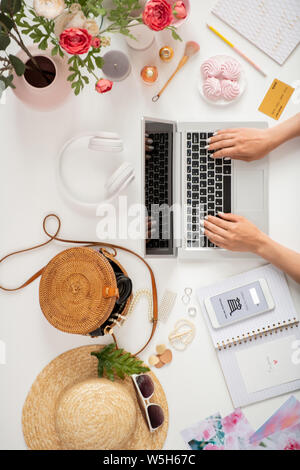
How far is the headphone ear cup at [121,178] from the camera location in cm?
103

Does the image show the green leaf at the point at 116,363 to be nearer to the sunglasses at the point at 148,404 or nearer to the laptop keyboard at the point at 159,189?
the sunglasses at the point at 148,404

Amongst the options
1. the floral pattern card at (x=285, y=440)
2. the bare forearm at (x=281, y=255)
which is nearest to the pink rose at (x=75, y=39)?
the bare forearm at (x=281, y=255)

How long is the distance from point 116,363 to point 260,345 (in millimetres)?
432

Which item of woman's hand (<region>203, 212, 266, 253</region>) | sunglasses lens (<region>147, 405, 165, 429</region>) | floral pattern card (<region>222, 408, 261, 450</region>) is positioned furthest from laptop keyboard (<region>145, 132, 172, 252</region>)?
floral pattern card (<region>222, 408, 261, 450</region>)

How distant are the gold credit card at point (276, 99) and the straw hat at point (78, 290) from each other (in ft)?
2.14

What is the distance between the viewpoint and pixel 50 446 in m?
1.09

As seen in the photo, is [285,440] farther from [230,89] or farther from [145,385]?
[230,89]

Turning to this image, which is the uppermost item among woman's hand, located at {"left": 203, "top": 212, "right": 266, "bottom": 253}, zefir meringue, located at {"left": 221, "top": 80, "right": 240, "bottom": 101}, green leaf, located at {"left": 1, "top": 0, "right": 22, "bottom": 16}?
green leaf, located at {"left": 1, "top": 0, "right": 22, "bottom": 16}

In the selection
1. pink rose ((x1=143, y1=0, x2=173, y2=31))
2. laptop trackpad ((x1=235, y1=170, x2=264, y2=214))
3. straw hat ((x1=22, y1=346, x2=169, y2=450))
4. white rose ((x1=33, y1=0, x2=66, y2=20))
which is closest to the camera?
white rose ((x1=33, y1=0, x2=66, y2=20))

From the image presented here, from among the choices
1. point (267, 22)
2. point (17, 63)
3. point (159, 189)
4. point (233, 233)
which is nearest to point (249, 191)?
point (233, 233)

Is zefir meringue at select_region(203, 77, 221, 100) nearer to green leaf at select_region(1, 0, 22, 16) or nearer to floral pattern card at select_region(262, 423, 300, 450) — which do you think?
green leaf at select_region(1, 0, 22, 16)

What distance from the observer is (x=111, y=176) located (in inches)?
43.0

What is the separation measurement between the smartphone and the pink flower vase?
2.44 ft

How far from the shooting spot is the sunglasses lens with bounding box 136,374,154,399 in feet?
3.54
